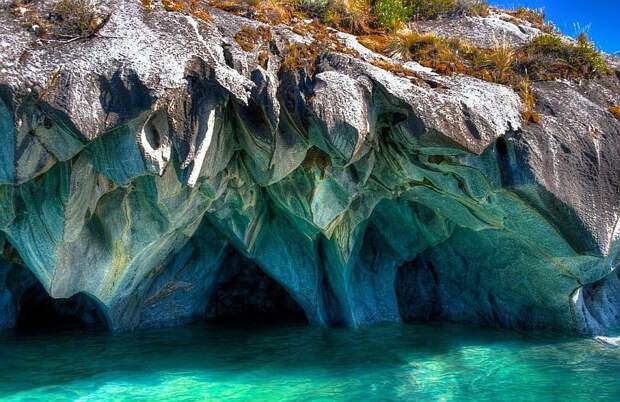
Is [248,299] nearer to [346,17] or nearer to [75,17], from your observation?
[346,17]

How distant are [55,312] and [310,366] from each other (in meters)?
9.46

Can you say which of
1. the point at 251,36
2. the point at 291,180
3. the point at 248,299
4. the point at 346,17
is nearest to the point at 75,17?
the point at 251,36

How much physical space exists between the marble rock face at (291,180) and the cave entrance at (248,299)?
0.96 m

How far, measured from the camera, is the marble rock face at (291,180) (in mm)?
10711

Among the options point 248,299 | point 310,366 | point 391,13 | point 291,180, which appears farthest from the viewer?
point 248,299

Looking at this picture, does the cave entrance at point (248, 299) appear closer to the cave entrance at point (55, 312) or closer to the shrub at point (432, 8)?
the cave entrance at point (55, 312)

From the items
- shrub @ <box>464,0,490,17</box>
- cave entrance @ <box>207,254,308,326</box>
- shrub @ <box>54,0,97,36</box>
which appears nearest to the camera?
shrub @ <box>54,0,97,36</box>

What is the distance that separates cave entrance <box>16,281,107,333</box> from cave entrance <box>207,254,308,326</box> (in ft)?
11.3

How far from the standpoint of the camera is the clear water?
11.1m

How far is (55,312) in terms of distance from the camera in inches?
711

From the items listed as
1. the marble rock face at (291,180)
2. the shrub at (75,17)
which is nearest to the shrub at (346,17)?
the marble rock face at (291,180)

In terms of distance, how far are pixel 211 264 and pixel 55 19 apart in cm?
826

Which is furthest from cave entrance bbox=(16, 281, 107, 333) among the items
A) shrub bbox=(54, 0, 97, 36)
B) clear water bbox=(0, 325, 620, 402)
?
shrub bbox=(54, 0, 97, 36)

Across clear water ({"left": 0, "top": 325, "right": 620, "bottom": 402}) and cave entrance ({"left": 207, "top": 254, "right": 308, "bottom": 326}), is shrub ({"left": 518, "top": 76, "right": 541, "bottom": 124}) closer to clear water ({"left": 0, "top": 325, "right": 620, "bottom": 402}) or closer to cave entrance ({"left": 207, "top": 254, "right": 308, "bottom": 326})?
clear water ({"left": 0, "top": 325, "right": 620, "bottom": 402})
